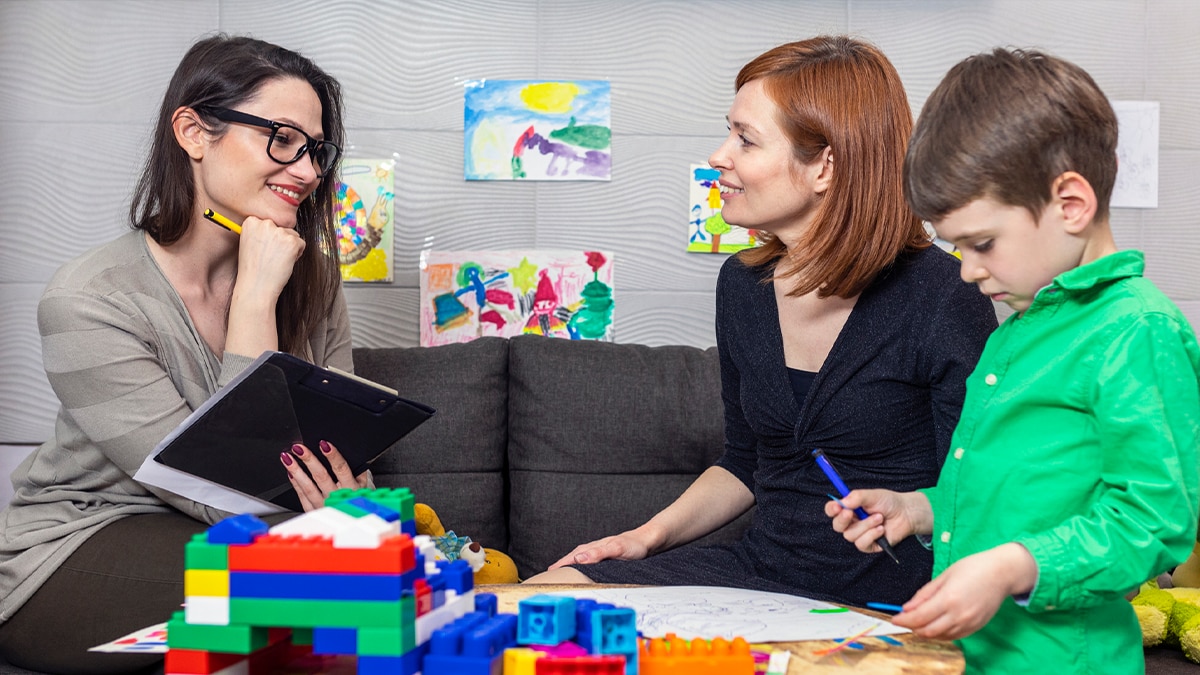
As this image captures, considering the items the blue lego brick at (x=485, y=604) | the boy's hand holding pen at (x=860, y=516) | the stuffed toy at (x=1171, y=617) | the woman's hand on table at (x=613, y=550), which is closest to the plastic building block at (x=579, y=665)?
the blue lego brick at (x=485, y=604)

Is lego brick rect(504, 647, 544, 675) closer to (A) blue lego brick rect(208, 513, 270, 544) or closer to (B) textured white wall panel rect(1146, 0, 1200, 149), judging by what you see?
(A) blue lego brick rect(208, 513, 270, 544)

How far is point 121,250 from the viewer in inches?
61.6

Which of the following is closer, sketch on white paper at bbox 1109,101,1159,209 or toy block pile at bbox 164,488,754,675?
toy block pile at bbox 164,488,754,675

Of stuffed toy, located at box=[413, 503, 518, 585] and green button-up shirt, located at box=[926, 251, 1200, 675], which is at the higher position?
green button-up shirt, located at box=[926, 251, 1200, 675]

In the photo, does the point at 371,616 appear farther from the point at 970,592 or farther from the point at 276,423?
the point at 276,423

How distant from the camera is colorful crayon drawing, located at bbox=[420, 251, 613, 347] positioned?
240cm

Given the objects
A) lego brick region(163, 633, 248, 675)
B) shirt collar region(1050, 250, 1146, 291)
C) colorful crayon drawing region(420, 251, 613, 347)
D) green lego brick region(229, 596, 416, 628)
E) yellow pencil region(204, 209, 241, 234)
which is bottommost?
lego brick region(163, 633, 248, 675)

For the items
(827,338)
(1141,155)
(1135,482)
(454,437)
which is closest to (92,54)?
(454,437)

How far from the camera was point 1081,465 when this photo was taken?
93 cm

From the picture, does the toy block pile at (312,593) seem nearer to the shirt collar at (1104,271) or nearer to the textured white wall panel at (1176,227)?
the shirt collar at (1104,271)

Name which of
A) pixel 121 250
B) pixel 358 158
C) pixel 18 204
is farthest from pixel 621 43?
pixel 18 204

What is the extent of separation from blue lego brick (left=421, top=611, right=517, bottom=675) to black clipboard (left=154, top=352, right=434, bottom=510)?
504 millimetres

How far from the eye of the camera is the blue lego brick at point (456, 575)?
2.64 feet

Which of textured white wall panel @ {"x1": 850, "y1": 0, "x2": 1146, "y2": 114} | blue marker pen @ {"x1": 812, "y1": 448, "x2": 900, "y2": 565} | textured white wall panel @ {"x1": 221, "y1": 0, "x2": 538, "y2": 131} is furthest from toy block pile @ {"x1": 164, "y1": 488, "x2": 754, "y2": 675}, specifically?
textured white wall panel @ {"x1": 850, "y1": 0, "x2": 1146, "y2": 114}
